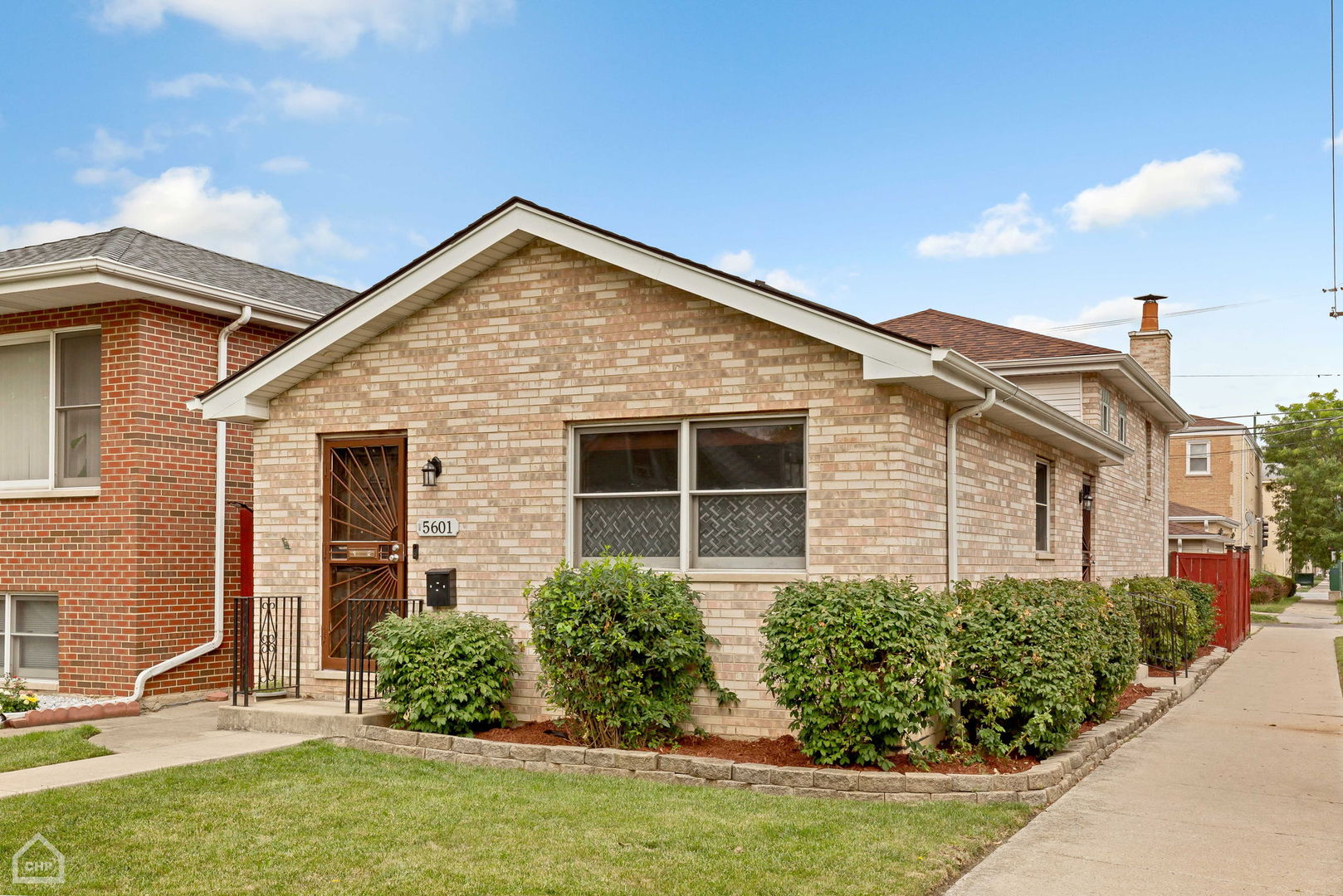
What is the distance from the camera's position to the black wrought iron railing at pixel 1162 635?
50.9 ft

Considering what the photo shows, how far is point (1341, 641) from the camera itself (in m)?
23.7

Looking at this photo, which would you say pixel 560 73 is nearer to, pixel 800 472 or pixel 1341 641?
pixel 800 472

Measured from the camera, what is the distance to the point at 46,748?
28.9 feet

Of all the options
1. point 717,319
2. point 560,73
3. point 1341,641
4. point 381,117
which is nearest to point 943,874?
point 717,319

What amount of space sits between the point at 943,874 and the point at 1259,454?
54.4 m

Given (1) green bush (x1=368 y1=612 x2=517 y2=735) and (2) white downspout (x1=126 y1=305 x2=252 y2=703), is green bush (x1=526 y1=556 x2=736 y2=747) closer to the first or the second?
(1) green bush (x1=368 y1=612 x2=517 y2=735)

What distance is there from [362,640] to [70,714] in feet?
10.8

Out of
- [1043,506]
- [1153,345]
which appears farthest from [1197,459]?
[1043,506]

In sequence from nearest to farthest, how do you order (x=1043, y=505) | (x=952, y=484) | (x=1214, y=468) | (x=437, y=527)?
(x=952, y=484)
(x=437, y=527)
(x=1043, y=505)
(x=1214, y=468)

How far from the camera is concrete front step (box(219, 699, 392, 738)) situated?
927cm

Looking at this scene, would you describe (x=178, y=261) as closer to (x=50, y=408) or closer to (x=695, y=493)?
(x=50, y=408)

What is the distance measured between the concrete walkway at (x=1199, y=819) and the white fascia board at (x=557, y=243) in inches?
133

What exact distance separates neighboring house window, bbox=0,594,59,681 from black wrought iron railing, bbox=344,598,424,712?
4028 millimetres

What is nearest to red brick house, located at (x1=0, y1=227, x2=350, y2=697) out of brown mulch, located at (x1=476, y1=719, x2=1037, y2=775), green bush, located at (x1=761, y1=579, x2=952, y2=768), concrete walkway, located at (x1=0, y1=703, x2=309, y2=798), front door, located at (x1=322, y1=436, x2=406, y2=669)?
concrete walkway, located at (x1=0, y1=703, x2=309, y2=798)
